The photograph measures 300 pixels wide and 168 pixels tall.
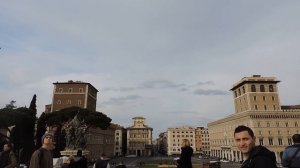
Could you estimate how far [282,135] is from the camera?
247 ft

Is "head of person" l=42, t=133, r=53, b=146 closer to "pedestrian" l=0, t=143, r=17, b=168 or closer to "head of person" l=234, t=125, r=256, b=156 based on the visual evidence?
"pedestrian" l=0, t=143, r=17, b=168

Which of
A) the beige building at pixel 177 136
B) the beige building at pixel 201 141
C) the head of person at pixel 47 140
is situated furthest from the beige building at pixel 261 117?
the head of person at pixel 47 140

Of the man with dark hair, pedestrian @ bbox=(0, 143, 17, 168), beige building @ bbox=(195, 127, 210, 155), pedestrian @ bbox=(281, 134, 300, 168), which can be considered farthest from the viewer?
beige building @ bbox=(195, 127, 210, 155)

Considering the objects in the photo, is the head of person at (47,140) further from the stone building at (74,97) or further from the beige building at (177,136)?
the beige building at (177,136)

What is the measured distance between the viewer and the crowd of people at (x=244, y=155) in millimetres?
3176

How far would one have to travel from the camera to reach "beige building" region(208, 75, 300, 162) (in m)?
75.1

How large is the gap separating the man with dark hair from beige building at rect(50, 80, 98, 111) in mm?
75774

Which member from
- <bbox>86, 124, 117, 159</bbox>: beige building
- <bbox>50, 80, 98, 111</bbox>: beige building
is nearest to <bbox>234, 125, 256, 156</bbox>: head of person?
<bbox>86, 124, 117, 159</bbox>: beige building

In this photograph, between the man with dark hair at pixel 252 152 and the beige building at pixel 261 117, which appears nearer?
the man with dark hair at pixel 252 152

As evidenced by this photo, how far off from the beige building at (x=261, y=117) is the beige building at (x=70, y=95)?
4449 cm

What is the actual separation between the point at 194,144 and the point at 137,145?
34.8 meters

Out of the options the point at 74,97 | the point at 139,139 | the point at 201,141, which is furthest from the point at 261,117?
the point at 201,141

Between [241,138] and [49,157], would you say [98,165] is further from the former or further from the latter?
[241,138]

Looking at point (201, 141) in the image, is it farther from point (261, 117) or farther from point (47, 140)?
point (47, 140)
